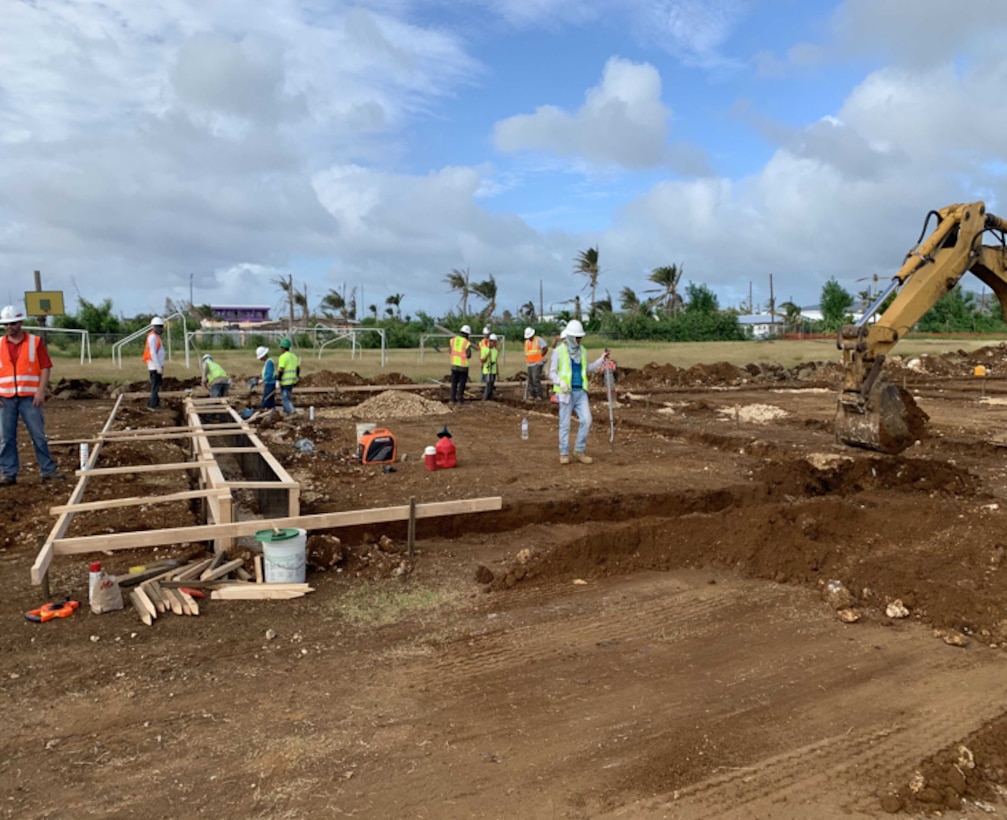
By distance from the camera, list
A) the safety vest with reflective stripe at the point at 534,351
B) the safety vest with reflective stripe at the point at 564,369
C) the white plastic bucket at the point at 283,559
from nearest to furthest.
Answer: the white plastic bucket at the point at 283,559 → the safety vest with reflective stripe at the point at 564,369 → the safety vest with reflective stripe at the point at 534,351

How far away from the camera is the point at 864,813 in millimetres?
2930

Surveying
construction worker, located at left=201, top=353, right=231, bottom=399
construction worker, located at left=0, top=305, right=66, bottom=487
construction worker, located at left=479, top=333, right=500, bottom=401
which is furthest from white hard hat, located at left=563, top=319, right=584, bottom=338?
construction worker, located at left=201, top=353, right=231, bottom=399

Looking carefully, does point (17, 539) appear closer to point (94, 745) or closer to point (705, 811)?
point (94, 745)

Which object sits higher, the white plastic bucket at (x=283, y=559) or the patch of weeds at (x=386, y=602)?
the white plastic bucket at (x=283, y=559)

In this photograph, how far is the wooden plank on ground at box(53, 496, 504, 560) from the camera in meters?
5.20

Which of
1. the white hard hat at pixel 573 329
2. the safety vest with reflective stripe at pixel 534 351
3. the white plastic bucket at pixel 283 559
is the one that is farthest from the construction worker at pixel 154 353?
the white plastic bucket at pixel 283 559

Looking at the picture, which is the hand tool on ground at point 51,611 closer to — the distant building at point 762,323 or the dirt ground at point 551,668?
the dirt ground at point 551,668

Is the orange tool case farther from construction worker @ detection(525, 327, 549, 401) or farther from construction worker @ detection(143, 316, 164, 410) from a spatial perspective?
construction worker @ detection(525, 327, 549, 401)

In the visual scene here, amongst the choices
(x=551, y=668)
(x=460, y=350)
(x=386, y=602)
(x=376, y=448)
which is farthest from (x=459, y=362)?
(x=551, y=668)

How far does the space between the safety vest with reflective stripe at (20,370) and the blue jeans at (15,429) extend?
9cm

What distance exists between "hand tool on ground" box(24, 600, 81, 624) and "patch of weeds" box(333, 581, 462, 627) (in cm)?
158

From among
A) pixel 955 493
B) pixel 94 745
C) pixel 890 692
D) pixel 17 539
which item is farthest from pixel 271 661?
pixel 955 493

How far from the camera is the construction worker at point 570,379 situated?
9.23 meters

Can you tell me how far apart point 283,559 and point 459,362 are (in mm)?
12150
